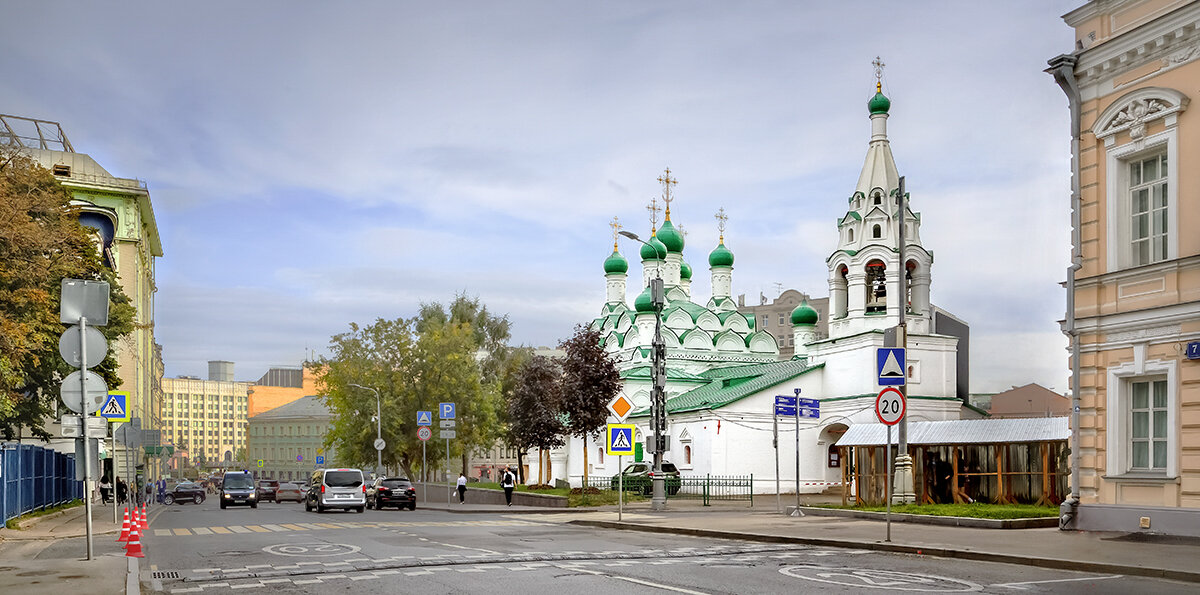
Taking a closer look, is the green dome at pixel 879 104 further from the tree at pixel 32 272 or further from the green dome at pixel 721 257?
the tree at pixel 32 272

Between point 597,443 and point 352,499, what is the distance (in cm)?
2713

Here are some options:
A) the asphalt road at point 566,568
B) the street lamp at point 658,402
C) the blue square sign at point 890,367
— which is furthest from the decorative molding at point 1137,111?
the street lamp at point 658,402

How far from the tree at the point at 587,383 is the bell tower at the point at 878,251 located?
47.0ft

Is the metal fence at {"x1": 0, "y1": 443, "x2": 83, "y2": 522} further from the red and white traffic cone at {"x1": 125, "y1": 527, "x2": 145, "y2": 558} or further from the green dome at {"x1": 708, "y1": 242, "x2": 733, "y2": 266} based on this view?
the green dome at {"x1": 708, "y1": 242, "x2": 733, "y2": 266}

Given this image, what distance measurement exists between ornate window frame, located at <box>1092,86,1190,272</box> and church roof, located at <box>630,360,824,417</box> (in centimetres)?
3619

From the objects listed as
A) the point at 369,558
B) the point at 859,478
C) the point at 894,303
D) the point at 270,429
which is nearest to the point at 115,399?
the point at 369,558

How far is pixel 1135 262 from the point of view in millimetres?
18484

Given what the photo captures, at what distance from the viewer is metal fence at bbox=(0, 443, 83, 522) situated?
26633 mm

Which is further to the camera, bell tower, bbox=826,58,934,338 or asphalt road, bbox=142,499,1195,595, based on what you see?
bell tower, bbox=826,58,934,338

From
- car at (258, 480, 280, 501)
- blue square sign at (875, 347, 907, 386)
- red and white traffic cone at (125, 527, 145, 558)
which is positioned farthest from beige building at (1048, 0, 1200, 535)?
car at (258, 480, 280, 501)

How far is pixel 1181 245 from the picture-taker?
17.3 metres

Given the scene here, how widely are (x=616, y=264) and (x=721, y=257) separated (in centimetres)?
701

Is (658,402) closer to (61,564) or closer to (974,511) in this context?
(974,511)

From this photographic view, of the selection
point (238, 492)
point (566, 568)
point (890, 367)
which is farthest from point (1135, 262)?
point (238, 492)
